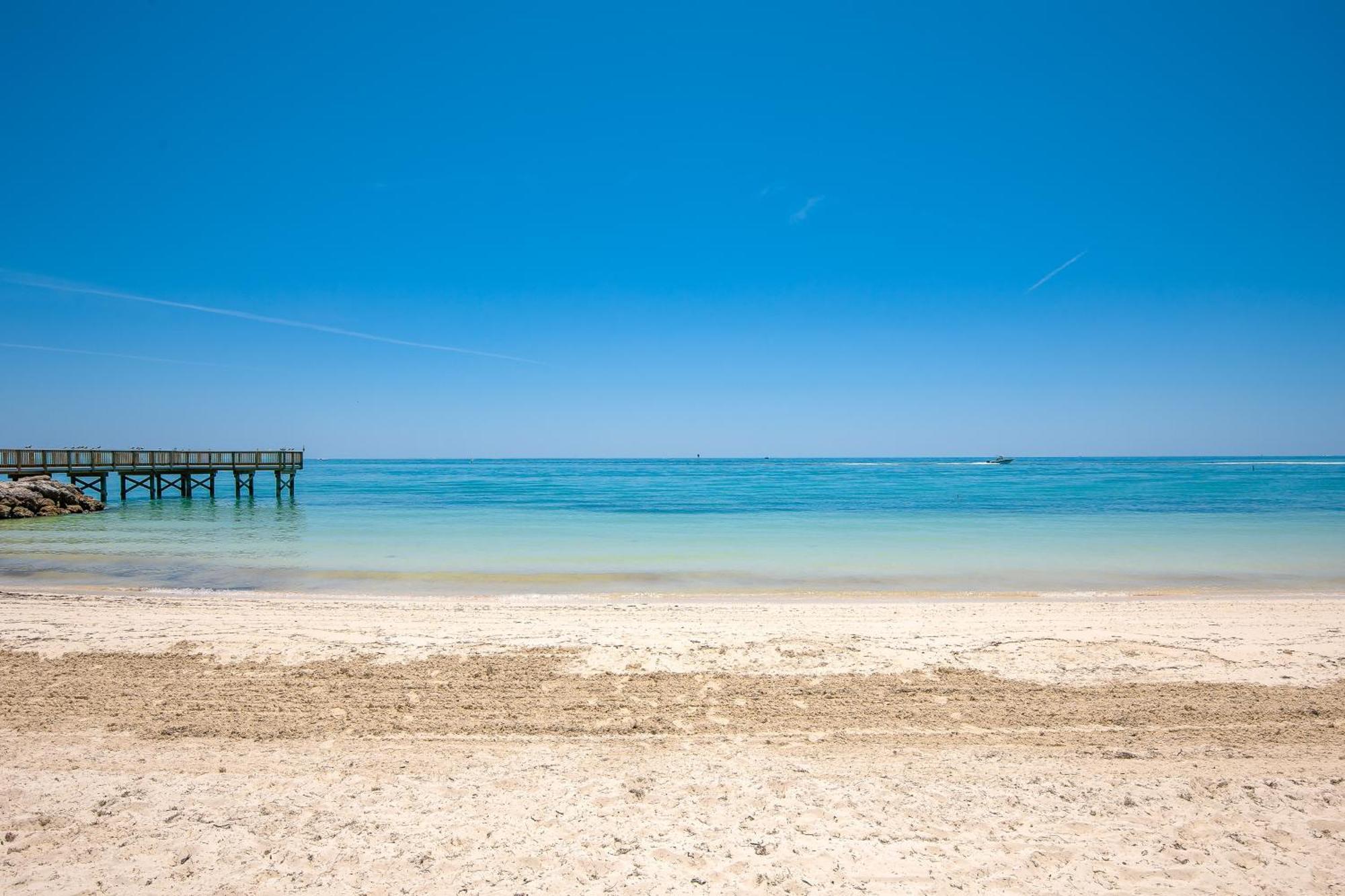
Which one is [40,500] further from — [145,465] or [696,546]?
[696,546]

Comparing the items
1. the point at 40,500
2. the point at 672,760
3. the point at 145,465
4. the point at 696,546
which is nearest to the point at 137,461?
the point at 145,465

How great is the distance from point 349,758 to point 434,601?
285 inches

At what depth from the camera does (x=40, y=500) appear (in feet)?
103

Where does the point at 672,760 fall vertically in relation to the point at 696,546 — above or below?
above

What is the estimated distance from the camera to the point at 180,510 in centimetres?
3538

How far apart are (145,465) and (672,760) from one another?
48.6 meters

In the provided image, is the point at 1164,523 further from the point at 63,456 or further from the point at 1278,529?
the point at 63,456

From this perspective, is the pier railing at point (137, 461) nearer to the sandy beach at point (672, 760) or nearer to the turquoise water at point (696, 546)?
the turquoise water at point (696, 546)

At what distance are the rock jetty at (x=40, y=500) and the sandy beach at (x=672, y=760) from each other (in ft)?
92.6

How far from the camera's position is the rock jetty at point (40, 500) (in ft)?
99.1

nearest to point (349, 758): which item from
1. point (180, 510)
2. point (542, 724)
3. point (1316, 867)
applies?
point (542, 724)

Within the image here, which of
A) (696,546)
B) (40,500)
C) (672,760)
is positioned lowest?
(696,546)

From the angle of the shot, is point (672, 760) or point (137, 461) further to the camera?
point (137, 461)

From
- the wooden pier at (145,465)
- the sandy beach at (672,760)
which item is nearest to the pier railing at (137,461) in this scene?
the wooden pier at (145,465)
